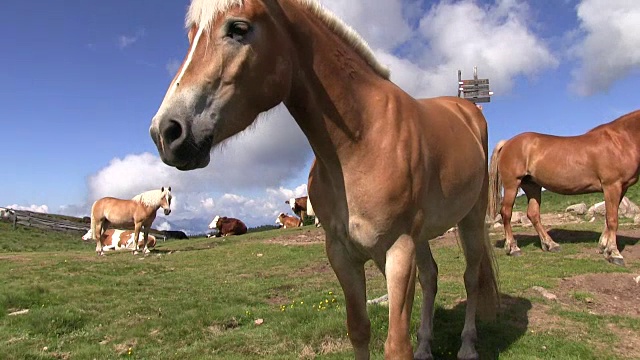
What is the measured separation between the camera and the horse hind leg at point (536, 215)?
973 centimetres

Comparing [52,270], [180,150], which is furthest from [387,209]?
[52,270]

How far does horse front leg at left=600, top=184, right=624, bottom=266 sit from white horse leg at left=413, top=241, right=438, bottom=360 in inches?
218

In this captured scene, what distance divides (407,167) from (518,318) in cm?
329

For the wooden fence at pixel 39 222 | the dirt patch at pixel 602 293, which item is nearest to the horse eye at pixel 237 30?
the dirt patch at pixel 602 293

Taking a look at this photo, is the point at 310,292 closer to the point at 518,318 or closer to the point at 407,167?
the point at 518,318

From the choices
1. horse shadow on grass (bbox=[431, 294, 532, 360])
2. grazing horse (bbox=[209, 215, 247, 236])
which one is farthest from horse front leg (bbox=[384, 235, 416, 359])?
grazing horse (bbox=[209, 215, 247, 236])

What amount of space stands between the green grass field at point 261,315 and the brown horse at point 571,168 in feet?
2.55

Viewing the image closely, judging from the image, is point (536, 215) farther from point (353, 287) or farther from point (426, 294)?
point (353, 287)

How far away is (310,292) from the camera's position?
23.5 ft

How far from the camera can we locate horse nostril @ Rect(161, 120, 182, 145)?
1901 mm

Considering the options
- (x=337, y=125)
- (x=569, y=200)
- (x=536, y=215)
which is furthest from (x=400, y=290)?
(x=569, y=200)

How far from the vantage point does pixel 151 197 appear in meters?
17.8

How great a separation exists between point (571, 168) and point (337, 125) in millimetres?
8751

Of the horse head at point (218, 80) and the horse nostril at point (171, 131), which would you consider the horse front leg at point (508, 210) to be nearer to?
the horse head at point (218, 80)
